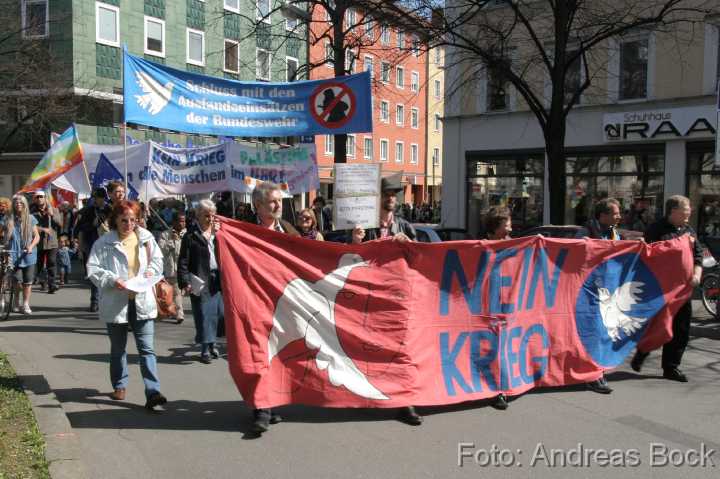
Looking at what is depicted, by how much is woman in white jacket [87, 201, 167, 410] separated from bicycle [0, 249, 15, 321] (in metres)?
5.31

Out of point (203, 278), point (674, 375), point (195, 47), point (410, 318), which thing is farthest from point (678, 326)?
point (195, 47)

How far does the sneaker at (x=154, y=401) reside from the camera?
17.9ft

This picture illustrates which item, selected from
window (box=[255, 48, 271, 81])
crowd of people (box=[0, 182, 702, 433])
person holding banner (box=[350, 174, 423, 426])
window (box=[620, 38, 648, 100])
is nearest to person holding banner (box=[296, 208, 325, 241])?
crowd of people (box=[0, 182, 702, 433])

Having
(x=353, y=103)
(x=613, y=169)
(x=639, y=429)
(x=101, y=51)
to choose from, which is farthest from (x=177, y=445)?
(x=101, y=51)

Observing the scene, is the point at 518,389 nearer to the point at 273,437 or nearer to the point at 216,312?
the point at 273,437

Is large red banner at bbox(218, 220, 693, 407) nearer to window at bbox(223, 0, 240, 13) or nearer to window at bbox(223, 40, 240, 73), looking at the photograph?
window at bbox(223, 40, 240, 73)

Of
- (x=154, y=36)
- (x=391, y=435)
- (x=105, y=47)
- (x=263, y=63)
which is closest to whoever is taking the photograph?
(x=391, y=435)

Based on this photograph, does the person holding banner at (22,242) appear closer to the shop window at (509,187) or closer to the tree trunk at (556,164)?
the tree trunk at (556,164)

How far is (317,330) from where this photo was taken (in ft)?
17.3

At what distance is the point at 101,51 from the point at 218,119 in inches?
931

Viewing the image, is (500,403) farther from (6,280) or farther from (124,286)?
(6,280)

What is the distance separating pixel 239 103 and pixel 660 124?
13524mm

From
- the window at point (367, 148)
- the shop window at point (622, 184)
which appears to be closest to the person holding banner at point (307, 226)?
the shop window at point (622, 184)

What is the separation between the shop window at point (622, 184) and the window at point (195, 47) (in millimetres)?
21272
